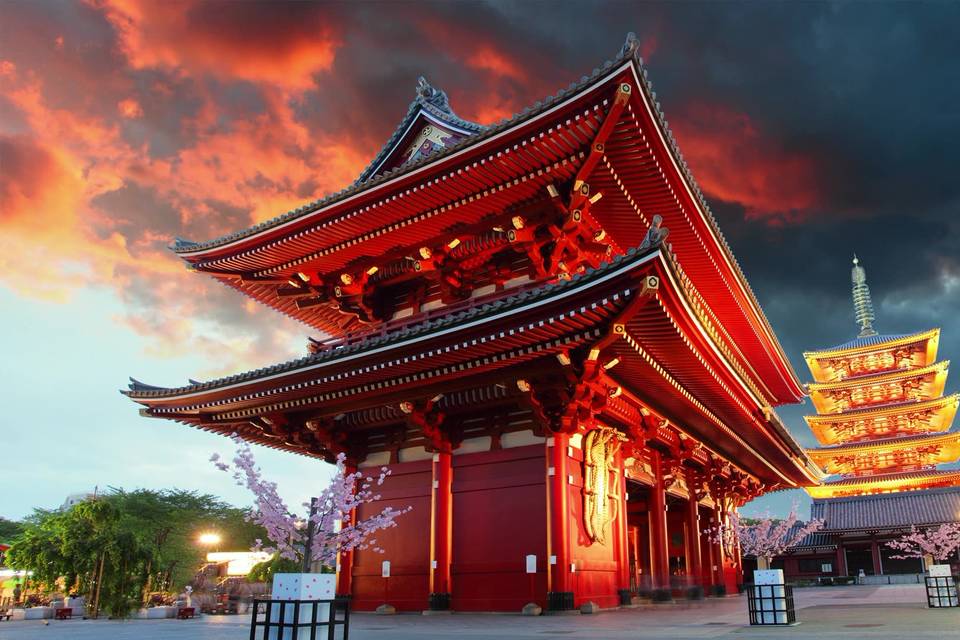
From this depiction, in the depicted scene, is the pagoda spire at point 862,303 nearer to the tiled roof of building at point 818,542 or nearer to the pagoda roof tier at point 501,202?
the tiled roof of building at point 818,542

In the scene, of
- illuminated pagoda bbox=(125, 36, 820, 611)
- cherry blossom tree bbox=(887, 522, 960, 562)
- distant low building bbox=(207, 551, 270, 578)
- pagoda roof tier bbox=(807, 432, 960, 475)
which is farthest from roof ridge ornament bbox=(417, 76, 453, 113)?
pagoda roof tier bbox=(807, 432, 960, 475)

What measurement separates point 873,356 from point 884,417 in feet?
19.7

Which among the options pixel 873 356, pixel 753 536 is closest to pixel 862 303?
pixel 873 356

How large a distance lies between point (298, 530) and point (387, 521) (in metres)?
2.89

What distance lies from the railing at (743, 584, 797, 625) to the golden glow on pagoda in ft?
170

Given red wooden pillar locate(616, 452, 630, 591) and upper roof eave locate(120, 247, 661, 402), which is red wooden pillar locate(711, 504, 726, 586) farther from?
upper roof eave locate(120, 247, 661, 402)

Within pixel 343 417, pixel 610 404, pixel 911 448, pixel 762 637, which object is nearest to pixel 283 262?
pixel 343 417

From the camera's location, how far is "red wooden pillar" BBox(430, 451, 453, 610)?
59.1ft

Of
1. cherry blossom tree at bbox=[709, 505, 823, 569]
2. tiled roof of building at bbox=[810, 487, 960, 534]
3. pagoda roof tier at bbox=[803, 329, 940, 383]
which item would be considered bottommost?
cherry blossom tree at bbox=[709, 505, 823, 569]

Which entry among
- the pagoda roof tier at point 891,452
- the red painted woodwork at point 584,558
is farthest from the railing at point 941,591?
the pagoda roof tier at point 891,452

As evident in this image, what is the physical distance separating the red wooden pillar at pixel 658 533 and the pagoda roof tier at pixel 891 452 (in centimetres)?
4229

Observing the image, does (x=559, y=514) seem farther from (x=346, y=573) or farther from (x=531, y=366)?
(x=346, y=573)

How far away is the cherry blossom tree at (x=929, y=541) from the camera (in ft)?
151

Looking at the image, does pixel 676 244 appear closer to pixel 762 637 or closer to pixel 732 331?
pixel 732 331
